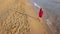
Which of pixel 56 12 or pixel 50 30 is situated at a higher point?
pixel 56 12

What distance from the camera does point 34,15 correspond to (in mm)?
1253

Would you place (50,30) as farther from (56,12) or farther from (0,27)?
(0,27)

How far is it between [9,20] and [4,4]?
0.22m

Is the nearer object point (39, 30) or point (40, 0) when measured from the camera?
point (39, 30)

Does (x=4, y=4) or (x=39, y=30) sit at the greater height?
(x=4, y=4)

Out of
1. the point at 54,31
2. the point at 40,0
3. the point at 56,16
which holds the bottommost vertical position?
the point at 54,31

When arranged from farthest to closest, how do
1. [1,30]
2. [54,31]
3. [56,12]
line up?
[56,12] → [54,31] → [1,30]

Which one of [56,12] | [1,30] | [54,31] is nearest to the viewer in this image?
[1,30]

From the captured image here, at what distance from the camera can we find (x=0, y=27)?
113 cm

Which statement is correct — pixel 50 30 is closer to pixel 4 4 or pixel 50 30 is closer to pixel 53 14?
pixel 53 14

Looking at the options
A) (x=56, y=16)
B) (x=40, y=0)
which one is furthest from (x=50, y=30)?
(x=40, y=0)

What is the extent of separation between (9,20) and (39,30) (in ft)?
0.88

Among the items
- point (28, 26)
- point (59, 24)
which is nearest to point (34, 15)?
point (28, 26)

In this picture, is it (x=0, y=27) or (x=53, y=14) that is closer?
(x=0, y=27)
